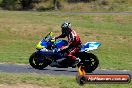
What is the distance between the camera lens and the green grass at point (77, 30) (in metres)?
29.4

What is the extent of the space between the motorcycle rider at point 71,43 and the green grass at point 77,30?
27.9ft

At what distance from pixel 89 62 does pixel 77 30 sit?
19.5 metres

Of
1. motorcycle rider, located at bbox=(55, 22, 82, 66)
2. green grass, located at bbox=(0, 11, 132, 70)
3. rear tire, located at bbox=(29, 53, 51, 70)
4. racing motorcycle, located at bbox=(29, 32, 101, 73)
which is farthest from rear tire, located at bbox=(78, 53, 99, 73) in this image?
green grass, located at bbox=(0, 11, 132, 70)

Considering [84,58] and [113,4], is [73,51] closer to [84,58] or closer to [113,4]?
[84,58]

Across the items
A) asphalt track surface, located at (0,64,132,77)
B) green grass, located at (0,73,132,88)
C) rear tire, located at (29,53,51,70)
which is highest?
green grass, located at (0,73,132,88)

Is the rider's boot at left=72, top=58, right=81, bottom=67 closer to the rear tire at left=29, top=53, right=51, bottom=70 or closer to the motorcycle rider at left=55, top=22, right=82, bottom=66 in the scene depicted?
the motorcycle rider at left=55, top=22, right=82, bottom=66

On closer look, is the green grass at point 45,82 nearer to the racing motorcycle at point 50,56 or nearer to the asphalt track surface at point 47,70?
the asphalt track surface at point 47,70

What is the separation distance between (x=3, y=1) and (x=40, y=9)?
6.55 metres

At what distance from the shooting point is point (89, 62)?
659 inches

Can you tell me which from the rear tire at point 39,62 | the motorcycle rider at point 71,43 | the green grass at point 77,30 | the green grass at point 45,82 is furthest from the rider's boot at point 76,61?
the green grass at point 77,30

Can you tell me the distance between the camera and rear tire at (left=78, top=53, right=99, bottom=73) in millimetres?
16656

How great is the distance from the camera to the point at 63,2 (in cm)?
5956

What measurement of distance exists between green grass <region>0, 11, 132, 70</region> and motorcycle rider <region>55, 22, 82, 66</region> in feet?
27.9

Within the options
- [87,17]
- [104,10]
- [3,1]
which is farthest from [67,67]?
[3,1]
